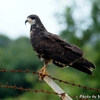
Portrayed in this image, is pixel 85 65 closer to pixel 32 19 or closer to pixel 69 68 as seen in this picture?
pixel 32 19

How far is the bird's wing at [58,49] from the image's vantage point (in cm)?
834

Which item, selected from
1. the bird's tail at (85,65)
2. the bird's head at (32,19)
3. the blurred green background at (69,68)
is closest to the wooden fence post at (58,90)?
the bird's tail at (85,65)

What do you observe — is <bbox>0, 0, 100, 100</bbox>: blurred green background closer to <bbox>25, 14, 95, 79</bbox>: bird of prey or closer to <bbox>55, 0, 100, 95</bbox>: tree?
<bbox>55, 0, 100, 95</bbox>: tree

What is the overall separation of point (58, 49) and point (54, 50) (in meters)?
0.06

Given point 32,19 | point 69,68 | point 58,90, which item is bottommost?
point 58,90

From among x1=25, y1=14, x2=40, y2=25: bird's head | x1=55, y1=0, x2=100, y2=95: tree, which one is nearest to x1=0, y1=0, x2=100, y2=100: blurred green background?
x1=55, y1=0, x2=100, y2=95: tree

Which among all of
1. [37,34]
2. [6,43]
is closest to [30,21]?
[37,34]

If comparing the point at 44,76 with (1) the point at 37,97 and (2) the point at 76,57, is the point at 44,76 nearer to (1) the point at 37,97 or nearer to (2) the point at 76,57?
(2) the point at 76,57

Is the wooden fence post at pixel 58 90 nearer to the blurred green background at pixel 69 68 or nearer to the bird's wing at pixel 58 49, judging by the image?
the bird's wing at pixel 58 49

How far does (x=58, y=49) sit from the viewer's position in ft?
28.2

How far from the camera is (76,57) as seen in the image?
8.31 m

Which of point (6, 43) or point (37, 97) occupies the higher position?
point (6, 43)

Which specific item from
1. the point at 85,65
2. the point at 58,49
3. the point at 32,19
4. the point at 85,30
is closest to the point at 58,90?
the point at 85,65

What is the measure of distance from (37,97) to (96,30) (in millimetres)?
5703
